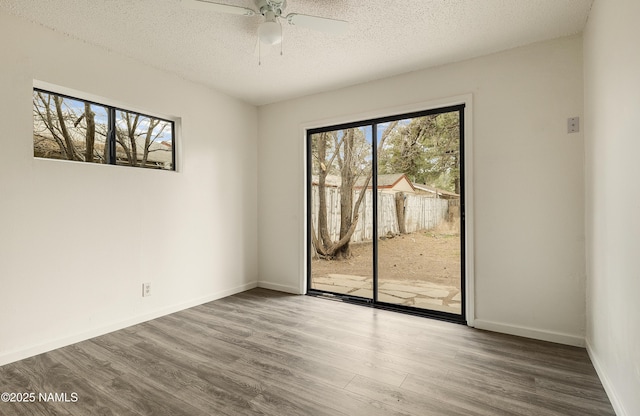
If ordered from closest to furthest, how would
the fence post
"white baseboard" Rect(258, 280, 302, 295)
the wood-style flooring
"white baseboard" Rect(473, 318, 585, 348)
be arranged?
1. the wood-style flooring
2. "white baseboard" Rect(473, 318, 585, 348)
3. the fence post
4. "white baseboard" Rect(258, 280, 302, 295)

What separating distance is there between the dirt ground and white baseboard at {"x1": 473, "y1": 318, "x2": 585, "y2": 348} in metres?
0.80

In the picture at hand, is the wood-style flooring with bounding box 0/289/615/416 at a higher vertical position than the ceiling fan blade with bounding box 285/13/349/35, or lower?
lower

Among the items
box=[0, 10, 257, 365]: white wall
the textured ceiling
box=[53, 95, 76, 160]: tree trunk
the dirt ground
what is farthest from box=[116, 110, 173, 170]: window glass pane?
the dirt ground

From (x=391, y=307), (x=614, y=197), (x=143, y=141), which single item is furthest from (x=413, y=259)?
(x=143, y=141)

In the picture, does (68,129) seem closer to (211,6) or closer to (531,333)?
(211,6)

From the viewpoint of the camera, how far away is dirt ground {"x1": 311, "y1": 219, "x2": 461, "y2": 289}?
12.2 feet

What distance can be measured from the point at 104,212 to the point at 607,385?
3845mm

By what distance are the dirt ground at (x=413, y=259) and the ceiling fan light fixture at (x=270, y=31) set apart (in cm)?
247

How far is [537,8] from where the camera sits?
87.1 inches

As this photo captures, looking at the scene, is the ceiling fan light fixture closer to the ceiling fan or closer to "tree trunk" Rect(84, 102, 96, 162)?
the ceiling fan

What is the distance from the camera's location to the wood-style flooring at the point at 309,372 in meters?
1.74

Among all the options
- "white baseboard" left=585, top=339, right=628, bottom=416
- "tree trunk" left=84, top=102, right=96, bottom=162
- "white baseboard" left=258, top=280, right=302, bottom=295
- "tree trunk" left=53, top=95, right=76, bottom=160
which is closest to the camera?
"white baseboard" left=585, top=339, right=628, bottom=416

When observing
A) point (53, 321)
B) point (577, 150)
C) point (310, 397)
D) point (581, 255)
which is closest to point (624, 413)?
point (581, 255)

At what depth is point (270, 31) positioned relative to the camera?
207cm
